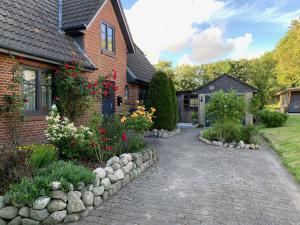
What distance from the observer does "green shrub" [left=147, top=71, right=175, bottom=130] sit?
14.8 meters

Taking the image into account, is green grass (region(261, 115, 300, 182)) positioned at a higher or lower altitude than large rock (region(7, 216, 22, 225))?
higher

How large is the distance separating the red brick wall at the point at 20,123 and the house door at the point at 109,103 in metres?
4.35

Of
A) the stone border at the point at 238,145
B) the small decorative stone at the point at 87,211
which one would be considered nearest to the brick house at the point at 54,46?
the small decorative stone at the point at 87,211

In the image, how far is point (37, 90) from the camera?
9.02 m

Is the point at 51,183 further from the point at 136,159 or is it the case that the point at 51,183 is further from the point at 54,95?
the point at 54,95

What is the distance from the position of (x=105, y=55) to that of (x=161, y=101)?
3934 mm

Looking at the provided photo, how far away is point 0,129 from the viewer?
7605 mm

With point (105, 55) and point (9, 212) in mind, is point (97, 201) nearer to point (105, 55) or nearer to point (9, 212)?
point (9, 212)

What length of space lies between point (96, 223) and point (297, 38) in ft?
92.5

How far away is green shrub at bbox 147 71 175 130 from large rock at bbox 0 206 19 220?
10.8 m

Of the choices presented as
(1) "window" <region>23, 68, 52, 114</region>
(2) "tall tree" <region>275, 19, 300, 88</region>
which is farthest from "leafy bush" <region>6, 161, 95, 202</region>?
(2) "tall tree" <region>275, 19, 300, 88</region>

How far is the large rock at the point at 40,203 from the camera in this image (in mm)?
4382

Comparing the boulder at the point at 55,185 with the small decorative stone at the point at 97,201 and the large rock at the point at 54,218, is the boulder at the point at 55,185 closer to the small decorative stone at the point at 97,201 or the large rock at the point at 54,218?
the large rock at the point at 54,218

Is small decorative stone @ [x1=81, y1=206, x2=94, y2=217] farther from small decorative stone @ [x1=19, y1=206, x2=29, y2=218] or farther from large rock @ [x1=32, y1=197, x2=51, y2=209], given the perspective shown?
small decorative stone @ [x1=19, y1=206, x2=29, y2=218]
